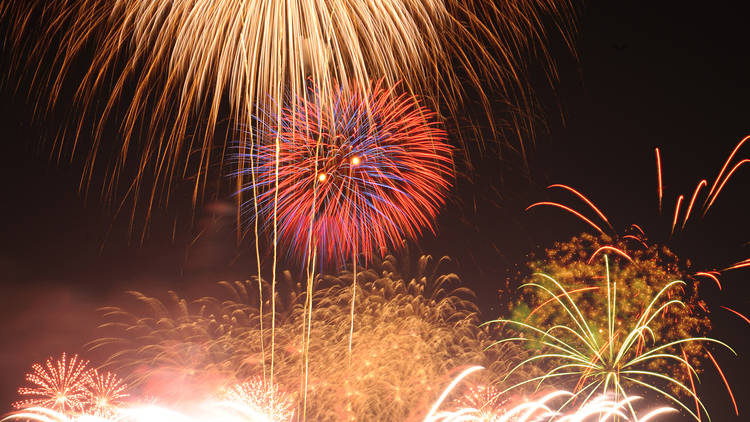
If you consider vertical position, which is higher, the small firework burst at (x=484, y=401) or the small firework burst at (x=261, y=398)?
the small firework burst at (x=261, y=398)

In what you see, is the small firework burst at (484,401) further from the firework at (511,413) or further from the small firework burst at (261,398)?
the small firework burst at (261,398)

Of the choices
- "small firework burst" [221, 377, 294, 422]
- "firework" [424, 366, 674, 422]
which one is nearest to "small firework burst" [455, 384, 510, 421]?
"firework" [424, 366, 674, 422]

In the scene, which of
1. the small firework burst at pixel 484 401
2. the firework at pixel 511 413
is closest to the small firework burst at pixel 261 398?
the firework at pixel 511 413

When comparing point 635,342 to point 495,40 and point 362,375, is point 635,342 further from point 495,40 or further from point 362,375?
point 495,40

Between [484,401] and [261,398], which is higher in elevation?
[261,398]

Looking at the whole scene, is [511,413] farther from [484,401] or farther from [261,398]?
[261,398]

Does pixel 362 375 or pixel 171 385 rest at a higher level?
pixel 171 385

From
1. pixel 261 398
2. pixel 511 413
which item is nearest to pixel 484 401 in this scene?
pixel 511 413

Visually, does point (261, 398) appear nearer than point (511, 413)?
Yes

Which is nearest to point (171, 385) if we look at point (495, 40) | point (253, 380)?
point (253, 380)
